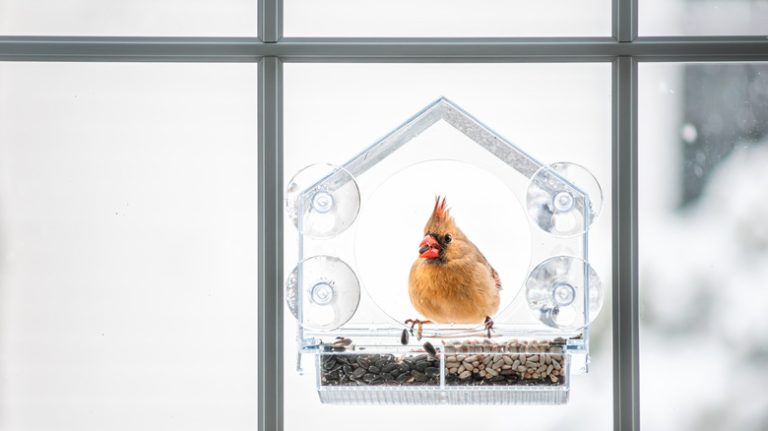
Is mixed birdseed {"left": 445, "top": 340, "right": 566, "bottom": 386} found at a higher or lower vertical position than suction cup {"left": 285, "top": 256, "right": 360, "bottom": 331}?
lower

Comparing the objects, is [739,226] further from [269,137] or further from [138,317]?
[138,317]

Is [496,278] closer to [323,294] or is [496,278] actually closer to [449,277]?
[449,277]

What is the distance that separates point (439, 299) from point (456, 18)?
3.40 feet

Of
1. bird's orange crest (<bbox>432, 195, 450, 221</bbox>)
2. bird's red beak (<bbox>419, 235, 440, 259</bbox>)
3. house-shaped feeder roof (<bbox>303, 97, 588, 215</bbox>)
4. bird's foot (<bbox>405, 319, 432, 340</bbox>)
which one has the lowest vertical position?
bird's foot (<bbox>405, 319, 432, 340</bbox>)

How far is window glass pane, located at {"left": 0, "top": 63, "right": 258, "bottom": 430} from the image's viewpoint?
7.53 ft

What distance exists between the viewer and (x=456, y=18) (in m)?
2.31

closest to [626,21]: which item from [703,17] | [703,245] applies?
[703,17]

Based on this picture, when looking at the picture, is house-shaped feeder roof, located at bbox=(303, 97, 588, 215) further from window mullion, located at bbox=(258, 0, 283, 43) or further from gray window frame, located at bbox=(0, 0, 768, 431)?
window mullion, located at bbox=(258, 0, 283, 43)

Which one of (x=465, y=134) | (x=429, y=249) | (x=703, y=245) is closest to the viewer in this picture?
(x=429, y=249)

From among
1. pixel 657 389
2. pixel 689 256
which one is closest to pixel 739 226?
pixel 689 256

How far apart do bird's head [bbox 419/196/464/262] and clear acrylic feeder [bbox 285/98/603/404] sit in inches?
1.0

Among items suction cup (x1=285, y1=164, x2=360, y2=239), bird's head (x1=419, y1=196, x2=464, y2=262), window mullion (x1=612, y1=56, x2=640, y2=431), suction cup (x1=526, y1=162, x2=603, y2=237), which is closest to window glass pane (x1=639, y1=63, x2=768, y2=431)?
window mullion (x1=612, y1=56, x2=640, y2=431)

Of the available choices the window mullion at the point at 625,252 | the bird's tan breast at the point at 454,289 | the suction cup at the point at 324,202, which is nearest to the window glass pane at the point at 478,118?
the window mullion at the point at 625,252

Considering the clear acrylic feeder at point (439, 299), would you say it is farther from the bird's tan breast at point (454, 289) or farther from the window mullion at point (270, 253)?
the window mullion at point (270, 253)
